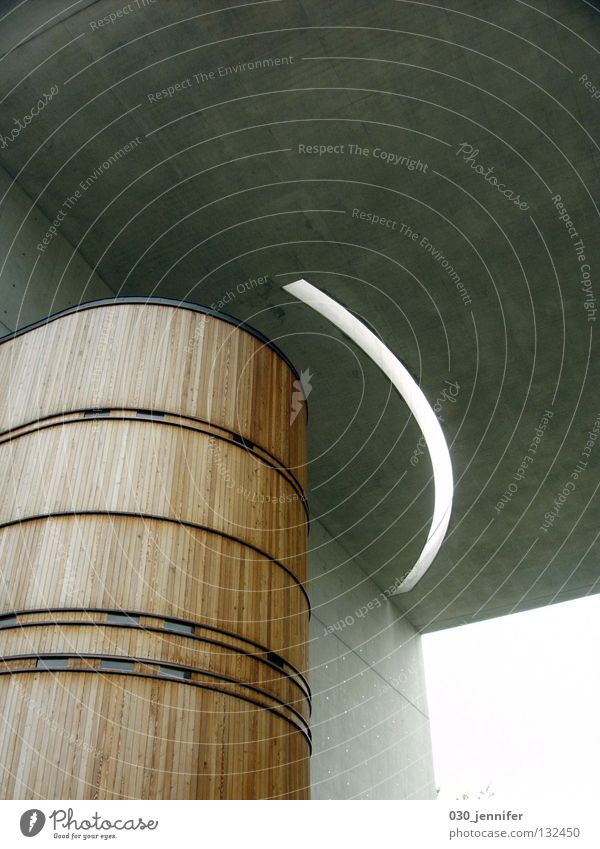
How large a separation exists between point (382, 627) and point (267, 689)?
15497mm

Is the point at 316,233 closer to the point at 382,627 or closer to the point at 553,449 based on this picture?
the point at 553,449

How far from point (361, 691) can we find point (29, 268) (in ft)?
46.6

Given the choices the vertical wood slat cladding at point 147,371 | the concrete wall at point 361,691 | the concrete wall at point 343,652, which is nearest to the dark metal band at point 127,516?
the vertical wood slat cladding at point 147,371

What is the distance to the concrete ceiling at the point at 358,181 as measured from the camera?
1235 cm

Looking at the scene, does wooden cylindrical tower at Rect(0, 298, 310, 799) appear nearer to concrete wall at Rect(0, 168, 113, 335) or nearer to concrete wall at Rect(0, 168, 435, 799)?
concrete wall at Rect(0, 168, 113, 335)

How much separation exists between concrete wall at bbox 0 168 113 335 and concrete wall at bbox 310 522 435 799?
30.0ft

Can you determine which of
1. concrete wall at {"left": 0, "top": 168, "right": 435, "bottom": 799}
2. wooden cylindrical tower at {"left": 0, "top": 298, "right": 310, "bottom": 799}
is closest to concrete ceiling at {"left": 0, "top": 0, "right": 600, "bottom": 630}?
concrete wall at {"left": 0, "top": 168, "right": 435, "bottom": 799}

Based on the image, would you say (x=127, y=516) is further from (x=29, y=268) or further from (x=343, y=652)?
(x=343, y=652)

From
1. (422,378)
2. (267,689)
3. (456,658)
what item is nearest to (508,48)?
(422,378)

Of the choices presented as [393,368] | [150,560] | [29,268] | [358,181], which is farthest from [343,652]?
[150,560]

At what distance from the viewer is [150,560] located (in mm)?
9109

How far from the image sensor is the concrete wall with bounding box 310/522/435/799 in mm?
19672

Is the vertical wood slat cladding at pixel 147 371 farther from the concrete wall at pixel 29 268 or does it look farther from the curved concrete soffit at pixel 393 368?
the curved concrete soffit at pixel 393 368

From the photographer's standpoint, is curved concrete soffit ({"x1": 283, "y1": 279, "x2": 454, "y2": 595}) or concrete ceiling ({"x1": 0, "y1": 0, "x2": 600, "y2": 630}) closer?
concrete ceiling ({"x1": 0, "y1": 0, "x2": 600, "y2": 630})
